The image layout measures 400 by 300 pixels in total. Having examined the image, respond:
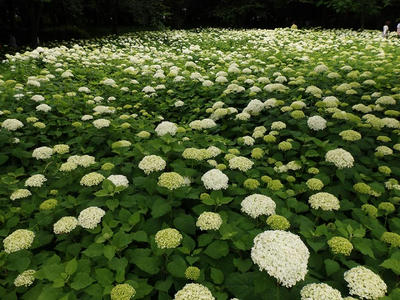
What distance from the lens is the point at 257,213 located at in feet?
8.83

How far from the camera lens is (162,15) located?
22281 mm

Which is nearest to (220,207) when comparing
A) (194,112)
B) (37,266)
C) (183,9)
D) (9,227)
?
(37,266)

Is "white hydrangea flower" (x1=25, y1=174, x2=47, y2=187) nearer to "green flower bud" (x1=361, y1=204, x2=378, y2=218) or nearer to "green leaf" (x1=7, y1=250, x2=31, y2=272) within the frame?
"green leaf" (x1=7, y1=250, x2=31, y2=272)

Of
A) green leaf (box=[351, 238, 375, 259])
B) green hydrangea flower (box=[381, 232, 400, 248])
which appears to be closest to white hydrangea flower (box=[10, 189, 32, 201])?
green leaf (box=[351, 238, 375, 259])

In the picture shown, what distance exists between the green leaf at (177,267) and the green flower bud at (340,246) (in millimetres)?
1226

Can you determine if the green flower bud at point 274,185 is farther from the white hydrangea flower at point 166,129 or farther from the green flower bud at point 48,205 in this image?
the green flower bud at point 48,205

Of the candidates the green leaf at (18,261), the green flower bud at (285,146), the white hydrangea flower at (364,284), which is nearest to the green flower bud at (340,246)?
the white hydrangea flower at (364,284)

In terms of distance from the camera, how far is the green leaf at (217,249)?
2352mm

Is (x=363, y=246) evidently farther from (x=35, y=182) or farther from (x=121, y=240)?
(x=35, y=182)

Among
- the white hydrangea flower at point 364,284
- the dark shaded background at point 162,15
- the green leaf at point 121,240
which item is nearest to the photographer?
the white hydrangea flower at point 364,284

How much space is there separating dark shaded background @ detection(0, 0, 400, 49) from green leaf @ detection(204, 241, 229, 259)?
21.0 metres

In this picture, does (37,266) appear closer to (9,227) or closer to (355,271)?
(9,227)

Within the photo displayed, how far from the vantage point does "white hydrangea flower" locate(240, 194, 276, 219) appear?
2.68 meters

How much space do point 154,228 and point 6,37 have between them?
2636 centimetres
